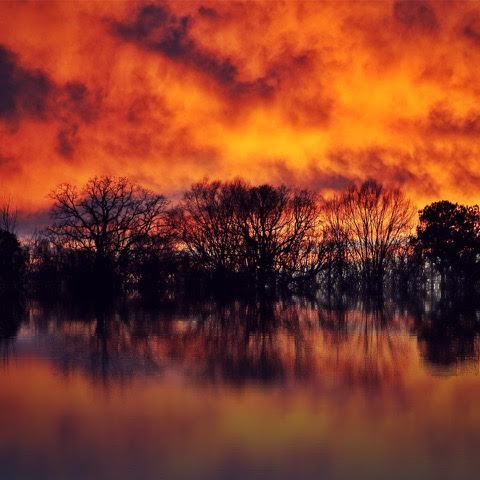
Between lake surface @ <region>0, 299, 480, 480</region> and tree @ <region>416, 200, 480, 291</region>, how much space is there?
44.5 metres

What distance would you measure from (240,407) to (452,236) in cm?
5824

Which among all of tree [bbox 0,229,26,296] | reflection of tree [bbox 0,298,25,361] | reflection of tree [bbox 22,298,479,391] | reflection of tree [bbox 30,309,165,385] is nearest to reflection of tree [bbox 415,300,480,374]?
reflection of tree [bbox 22,298,479,391]

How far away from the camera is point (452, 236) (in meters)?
67.2

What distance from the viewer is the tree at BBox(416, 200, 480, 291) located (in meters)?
66.9

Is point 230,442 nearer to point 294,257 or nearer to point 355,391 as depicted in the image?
point 355,391

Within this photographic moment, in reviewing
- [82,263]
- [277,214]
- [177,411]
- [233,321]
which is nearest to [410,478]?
[177,411]

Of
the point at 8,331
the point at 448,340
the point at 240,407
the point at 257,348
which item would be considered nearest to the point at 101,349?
the point at 257,348

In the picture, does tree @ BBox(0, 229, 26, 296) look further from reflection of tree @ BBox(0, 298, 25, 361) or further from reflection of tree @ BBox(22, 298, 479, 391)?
reflection of tree @ BBox(22, 298, 479, 391)

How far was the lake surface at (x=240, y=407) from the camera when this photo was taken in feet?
30.0

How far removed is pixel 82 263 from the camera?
220 ft

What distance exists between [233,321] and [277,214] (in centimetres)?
4360

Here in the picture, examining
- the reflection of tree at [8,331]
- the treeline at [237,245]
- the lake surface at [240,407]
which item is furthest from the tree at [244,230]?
the lake surface at [240,407]

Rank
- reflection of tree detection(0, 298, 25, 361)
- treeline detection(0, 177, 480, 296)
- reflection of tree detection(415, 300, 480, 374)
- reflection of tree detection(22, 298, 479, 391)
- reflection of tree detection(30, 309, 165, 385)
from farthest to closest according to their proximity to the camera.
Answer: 1. treeline detection(0, 177, 480, 296)
2. reflection of tree detection(0, 298, 25, 361)
3. reflection of tree detection(415, 300, 480, 374)
4. reflection of tree detection(30, 309, 165, 385)
5. reflection of tree detection(22, 298, 479, 391)

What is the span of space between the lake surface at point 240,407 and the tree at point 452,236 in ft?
146
